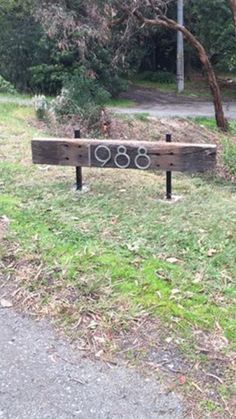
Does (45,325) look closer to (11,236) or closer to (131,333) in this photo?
(131,333)

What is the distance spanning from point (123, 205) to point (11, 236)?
110 cm

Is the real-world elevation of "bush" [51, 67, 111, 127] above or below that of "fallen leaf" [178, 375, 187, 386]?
above

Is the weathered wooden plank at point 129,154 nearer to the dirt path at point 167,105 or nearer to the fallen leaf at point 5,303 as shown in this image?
the fallen leaf at point 5,303

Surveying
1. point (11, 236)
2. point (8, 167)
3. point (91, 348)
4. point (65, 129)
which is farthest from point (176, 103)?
point (91, 348)

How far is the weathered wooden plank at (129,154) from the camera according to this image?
488 cm

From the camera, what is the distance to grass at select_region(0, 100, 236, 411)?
10.1 ft

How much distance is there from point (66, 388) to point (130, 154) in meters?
2.81

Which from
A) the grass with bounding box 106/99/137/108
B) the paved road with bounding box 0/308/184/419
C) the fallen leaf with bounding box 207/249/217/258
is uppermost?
the fallen leaf with bounding box 207/249/217/258

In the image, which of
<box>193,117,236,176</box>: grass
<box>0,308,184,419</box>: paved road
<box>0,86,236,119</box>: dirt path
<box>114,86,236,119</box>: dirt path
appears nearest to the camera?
<box>0,308,184,419</box>: paved road

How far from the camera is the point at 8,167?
608 cm

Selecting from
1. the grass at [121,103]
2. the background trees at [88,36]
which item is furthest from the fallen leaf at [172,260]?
the grass at [121,103]

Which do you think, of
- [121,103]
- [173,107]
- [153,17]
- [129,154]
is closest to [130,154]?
[129,154]

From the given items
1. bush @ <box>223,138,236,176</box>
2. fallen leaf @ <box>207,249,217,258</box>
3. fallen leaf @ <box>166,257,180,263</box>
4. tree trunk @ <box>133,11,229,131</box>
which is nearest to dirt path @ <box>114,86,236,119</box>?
tree trunk @ <box>133,11,229,131</box>

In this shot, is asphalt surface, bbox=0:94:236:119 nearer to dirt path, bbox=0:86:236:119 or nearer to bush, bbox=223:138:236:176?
dirt path, bbox=0:86:236:119
